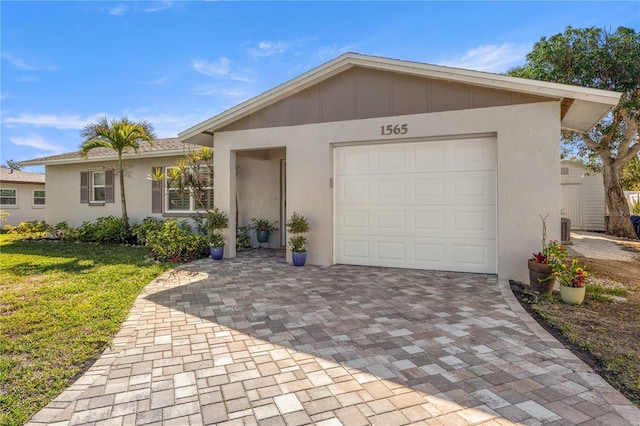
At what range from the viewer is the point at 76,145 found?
10.9 m

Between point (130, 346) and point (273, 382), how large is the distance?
169cm

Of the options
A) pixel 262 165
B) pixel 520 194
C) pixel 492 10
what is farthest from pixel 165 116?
pixel 520 194

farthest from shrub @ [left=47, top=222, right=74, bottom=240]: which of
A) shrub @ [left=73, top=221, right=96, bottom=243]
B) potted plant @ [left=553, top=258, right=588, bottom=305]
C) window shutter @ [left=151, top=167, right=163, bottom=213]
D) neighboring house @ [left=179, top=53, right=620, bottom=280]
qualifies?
potted plant @ [left=553, top=258, right=588, bottom=305]

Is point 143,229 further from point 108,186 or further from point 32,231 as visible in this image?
point 32,231

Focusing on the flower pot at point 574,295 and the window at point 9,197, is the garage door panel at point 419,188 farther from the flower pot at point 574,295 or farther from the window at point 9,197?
A: the window at point 9,197

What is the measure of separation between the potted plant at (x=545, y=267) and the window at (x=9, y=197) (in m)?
25.1

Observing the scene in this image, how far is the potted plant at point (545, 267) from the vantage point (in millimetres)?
5396

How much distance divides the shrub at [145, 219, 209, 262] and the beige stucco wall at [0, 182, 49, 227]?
15.7 meters

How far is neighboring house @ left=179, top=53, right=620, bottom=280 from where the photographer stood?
241 inches

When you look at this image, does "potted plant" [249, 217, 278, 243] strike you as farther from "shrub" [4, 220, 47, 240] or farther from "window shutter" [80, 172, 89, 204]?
"shrub" [4, 220, 47, 240]

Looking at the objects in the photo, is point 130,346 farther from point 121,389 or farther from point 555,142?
point 555,142

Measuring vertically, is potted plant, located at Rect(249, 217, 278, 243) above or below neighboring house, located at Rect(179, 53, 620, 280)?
below

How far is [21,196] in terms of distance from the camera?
1998 centimetres

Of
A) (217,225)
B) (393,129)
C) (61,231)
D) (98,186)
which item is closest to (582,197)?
(393,129)
